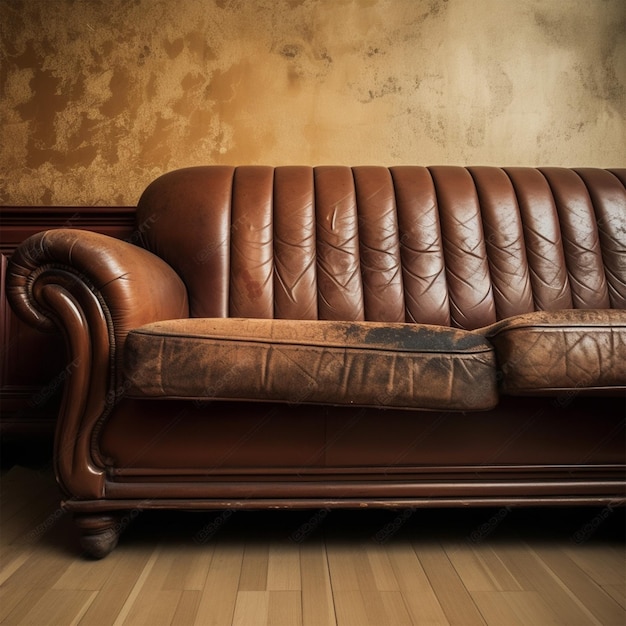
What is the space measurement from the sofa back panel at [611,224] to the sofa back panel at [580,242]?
0.02 m

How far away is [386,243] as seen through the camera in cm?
172

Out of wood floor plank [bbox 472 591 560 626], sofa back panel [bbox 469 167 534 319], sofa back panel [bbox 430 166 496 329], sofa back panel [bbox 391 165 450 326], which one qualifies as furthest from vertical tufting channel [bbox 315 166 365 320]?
wood floor plank [bbox 472 591 560 626]

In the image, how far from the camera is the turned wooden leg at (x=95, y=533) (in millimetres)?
1126

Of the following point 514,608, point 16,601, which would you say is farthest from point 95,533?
point 514,608

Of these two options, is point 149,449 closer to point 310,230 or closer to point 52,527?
point 52,527

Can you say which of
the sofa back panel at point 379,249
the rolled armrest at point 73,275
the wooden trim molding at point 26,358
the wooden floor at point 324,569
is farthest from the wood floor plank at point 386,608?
the wooden trim molding at point 26,358

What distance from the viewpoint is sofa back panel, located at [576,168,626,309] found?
1717 millimetres

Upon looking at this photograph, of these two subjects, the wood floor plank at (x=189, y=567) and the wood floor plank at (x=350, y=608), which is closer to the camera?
the wood floor plank at (x=350, y=608)

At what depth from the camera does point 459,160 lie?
2.16 metres

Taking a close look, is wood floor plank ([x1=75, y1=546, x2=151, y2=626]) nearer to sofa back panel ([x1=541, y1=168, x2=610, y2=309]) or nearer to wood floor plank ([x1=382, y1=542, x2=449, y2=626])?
wood floor plank ([x1=382, y1=542, x2=449, y2=626])

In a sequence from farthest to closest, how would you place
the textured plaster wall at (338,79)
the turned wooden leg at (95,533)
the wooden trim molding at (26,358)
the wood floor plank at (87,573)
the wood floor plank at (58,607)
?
the textured plaster wall at (338,79) < the wooden trim molding at (26,358) < the turned wooden leg at (95,533) < the wood floor plank at (87,573) < the wood floor plank at (58,607)

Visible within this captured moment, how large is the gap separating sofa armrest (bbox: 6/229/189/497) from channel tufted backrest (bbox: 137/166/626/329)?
0.50 meters

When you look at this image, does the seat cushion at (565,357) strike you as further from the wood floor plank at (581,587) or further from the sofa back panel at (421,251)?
the sofa back panel at (421,251)

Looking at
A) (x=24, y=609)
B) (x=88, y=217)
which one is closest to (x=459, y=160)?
(x=88, y=217)
